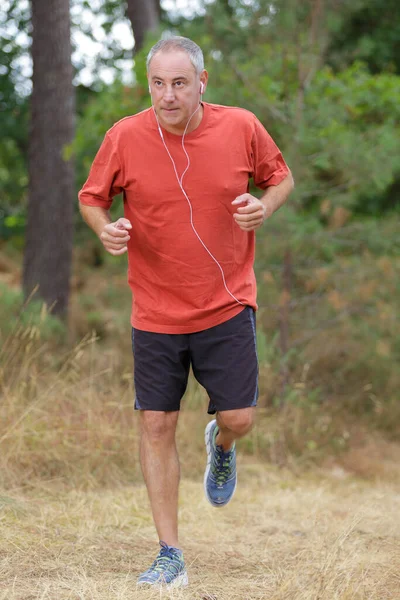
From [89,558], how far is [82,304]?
8461 millimetres

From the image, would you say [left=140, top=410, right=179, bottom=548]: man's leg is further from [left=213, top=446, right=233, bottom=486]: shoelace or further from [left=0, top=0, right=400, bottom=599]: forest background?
[left=0, top=0, right=400, bottom=599]: forest background

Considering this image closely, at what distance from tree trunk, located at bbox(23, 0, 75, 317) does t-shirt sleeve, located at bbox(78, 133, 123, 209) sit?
5.82 meters

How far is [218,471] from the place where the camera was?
458 cm

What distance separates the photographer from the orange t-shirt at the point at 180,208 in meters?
3.83

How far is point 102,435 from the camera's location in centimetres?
601

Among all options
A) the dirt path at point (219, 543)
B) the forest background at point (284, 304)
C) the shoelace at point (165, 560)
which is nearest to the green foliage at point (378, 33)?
the forest background at point (284, 304)

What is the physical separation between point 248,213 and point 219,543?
2.02m

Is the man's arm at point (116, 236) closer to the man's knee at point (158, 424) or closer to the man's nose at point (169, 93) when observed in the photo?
the man's nose at point (169, 93)

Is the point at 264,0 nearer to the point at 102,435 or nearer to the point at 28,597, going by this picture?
the point at 102,435

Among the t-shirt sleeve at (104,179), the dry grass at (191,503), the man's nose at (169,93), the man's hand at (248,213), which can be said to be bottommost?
the dry grass at (191,503)

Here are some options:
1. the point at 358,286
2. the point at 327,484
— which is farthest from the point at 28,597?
the point at 358,286

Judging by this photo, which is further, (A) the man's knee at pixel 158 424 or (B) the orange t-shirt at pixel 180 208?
(A) the man's knee at pixel 158 424

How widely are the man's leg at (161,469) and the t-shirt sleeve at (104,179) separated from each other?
971mm

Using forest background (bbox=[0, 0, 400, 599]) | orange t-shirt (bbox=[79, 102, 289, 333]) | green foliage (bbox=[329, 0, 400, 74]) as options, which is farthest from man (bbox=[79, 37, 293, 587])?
green foliage (bbox=[329, 0, 400, 74])
